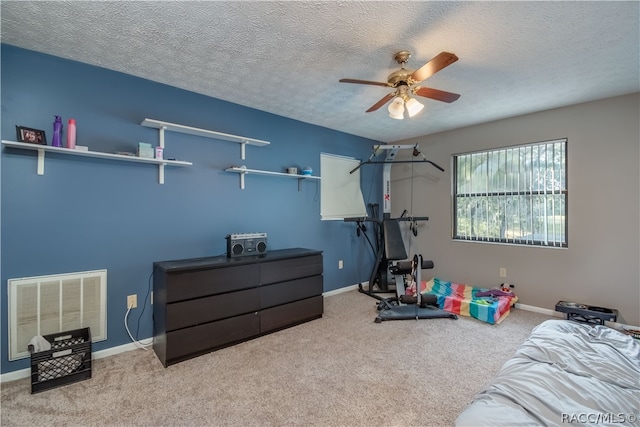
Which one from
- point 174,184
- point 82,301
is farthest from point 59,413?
point 174,184

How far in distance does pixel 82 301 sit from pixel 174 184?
48.4 inches

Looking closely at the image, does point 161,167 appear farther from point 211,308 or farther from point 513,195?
point 513,195

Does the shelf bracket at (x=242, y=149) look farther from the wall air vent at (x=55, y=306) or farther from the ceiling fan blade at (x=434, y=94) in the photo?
the ceiling fan blade at (x=434, y=94)

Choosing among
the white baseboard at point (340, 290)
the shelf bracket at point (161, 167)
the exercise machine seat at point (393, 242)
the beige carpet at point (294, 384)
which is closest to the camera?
the beige carpet at point (294, 384)

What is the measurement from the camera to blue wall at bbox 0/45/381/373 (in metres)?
2.07

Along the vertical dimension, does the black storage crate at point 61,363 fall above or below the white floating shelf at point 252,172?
below

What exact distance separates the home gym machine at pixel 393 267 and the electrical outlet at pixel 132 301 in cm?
243

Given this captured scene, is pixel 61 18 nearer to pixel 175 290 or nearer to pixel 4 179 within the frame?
pixel 4 179

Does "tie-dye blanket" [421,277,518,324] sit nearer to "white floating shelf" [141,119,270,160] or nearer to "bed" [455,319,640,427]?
"bed" [455,319,640,427]

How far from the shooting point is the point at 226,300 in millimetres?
2527

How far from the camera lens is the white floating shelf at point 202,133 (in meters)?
2.51

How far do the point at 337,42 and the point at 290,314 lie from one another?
2.58 meters

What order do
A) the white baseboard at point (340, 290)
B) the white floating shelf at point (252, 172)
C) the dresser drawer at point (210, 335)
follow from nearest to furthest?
1. the dresser drawer at point (210, 335)
2. the white floating shelf at point (252, 172)
3. the white baseboard at point (340, 290)

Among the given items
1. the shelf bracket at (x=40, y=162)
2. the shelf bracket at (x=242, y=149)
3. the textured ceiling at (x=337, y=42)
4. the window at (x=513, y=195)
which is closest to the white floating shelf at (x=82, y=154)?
the shelf bracket at (x=40, y=162)
